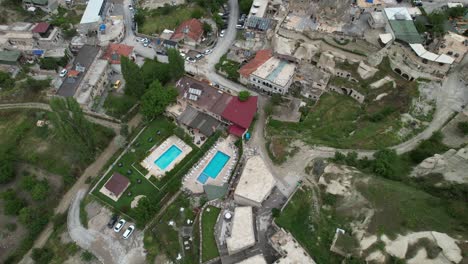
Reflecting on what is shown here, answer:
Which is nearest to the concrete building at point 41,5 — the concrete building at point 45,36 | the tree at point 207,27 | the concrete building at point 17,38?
the concrete building at point 45,36

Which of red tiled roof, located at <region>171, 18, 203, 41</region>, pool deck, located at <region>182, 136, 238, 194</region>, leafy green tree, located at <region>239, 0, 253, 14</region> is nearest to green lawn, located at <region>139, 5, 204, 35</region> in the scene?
red tiled roof, located at <region>171, 18, 203, 41</region>

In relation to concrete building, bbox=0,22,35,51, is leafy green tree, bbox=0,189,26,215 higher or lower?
lower

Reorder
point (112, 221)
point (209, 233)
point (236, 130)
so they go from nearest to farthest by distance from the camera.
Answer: point (209, 233), point (112, 221), point (236, 130)

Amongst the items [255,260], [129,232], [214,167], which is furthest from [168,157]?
[255,260]

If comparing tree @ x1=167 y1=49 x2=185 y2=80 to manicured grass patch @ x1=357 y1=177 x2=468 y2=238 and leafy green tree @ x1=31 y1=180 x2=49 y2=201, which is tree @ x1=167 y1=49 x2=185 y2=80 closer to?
leafy green tree @ x1=31 y1=180 x2=49 y2=201

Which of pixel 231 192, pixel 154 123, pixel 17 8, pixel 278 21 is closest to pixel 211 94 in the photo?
pixel 154 123

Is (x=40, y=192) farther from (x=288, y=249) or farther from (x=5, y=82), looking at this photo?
(x=288, y=249)
